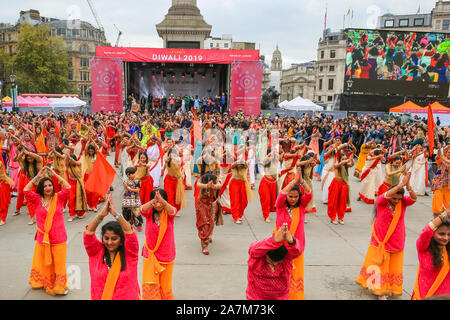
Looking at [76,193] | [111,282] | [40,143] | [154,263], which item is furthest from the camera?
[40,143]

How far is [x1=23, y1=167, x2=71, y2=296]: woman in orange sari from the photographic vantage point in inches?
166

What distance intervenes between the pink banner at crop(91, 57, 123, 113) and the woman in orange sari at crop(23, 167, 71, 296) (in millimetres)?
20353

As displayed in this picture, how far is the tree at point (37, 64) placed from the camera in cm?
4766

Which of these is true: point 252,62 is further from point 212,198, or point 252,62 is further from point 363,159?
point 212,198

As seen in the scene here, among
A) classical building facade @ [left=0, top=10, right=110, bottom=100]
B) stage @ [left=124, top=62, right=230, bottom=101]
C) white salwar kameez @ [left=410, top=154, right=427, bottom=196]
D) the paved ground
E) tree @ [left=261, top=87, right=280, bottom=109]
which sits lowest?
the paved ground

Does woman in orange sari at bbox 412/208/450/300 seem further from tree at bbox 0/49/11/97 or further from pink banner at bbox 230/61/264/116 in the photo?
tree at bbox 0/49/11/97

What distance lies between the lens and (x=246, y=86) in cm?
2409

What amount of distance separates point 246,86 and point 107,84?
9.08 meters

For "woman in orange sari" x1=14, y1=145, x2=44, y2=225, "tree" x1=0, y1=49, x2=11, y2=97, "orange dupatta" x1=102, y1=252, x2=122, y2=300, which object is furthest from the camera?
"tree" x1=0, y1=49, x2=11, y2=97

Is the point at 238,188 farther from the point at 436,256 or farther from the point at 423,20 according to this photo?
the point at 423,20

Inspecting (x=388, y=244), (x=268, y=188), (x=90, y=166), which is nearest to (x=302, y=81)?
(x=268, y=188)

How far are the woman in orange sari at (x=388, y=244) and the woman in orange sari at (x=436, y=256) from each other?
805mm

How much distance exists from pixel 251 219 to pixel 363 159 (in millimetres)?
5881

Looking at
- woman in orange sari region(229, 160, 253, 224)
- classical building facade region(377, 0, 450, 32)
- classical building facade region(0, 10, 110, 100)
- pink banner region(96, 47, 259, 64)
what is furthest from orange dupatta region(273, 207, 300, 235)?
classical building facade region(0, 10, 110, 100)
